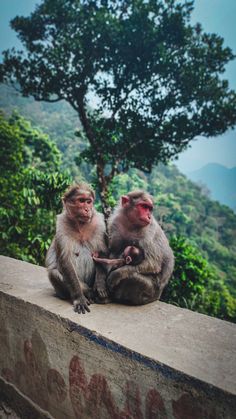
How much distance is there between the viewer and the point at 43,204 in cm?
762

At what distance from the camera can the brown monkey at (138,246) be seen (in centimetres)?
270

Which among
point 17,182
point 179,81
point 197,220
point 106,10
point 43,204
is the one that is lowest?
point 197,220

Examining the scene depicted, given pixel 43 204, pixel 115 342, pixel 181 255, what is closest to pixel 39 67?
pixel 43 204

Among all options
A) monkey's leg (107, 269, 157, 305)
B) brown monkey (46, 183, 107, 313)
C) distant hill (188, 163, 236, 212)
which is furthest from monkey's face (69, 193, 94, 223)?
distant hill (188, 163, 236, 212)

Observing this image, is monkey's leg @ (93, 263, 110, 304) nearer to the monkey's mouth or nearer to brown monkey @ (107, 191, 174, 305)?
brown monkey @ (107, 191, 174, 305)

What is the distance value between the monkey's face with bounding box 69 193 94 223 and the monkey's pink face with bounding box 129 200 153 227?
375mm

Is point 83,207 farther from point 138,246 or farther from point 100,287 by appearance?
point 100,287

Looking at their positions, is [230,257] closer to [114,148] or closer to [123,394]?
[114,148]

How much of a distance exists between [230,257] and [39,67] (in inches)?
670

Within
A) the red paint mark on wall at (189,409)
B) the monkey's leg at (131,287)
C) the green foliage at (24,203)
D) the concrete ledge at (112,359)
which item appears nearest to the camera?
the red paint mark on wall at (189,409)

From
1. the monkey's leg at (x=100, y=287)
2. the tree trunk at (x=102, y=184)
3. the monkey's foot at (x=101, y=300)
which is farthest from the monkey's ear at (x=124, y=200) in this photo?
the tree trunk at (x=102, y=184)

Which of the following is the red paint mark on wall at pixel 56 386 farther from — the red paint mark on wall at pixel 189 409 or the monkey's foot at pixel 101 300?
the red paint mark on wall at pixel 189 409

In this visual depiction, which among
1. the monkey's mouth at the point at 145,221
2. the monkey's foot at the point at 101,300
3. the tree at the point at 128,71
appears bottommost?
the monkey's foot at the point at 101,300

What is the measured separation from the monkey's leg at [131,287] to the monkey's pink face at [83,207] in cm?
49
